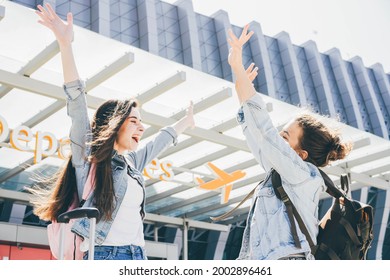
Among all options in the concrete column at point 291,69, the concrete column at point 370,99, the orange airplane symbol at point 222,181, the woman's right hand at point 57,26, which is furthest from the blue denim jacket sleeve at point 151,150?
the concrete column at point 370,99

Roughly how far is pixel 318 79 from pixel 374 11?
20.4 m

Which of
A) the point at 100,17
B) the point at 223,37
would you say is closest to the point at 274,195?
the point at 100,17

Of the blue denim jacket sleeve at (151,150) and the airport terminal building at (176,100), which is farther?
the airport terminal building at (176,100)

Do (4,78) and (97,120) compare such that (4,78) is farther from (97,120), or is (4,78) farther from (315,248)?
(315,248)

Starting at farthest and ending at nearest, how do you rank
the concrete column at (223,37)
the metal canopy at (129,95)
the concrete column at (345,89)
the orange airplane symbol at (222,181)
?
the concrete column at (345,89)
the concrete column at (223,37)
the orange airplane symbol at (222,181)
the metal canopy at (129,95)

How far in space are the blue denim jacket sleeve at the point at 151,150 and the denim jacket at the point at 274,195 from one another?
83 cm

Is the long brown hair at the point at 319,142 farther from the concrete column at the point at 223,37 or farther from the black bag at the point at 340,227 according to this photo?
the concrete column at the point at 223,37

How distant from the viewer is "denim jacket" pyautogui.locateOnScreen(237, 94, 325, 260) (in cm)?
233

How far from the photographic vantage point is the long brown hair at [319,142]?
2646mm

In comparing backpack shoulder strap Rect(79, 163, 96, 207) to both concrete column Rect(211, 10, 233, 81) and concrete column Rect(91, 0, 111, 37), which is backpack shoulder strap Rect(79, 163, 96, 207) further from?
concrete column Rect(211, 10, 233, 81)

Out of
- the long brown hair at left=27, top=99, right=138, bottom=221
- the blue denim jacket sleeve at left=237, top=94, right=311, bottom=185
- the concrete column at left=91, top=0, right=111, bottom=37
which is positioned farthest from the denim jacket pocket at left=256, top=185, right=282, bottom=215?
the concrete column at left=91, top=0, right=111, bottom=37

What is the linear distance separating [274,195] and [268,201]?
0.04 meters

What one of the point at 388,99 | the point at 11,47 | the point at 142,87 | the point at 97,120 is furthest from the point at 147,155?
the point at 388,99

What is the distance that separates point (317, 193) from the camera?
8.22ft
